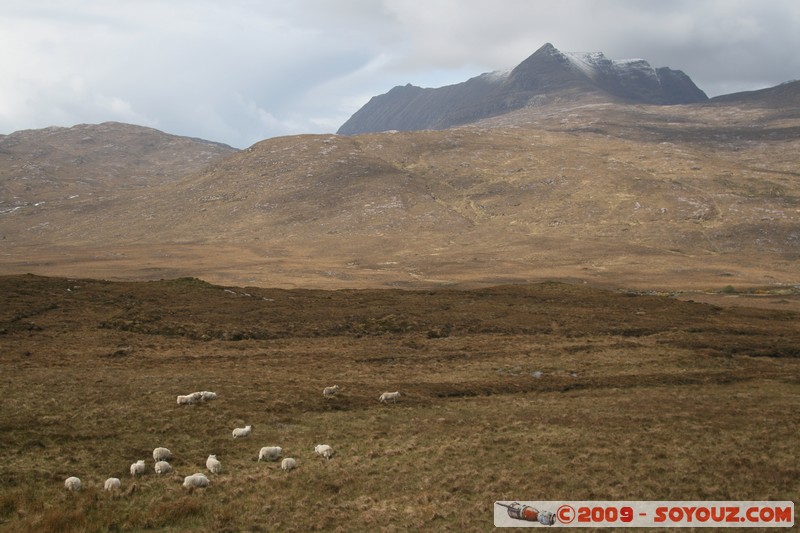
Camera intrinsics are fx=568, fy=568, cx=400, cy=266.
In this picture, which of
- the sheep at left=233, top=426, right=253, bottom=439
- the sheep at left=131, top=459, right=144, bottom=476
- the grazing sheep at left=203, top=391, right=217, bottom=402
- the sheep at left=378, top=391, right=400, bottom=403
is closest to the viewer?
the sheep at left=131, top=459, right=144, bottom=476

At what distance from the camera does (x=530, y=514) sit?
15.8 metres

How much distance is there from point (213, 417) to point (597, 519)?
14551 mm

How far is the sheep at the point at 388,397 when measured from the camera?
26.3m

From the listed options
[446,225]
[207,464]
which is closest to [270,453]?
[207,464]

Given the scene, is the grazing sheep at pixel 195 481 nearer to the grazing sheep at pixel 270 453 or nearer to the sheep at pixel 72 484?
the grazing sheep at pixel 270 453

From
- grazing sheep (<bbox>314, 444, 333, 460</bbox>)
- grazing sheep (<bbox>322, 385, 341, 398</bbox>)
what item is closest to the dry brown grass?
grazing sheep (<bbox>314, 444, 333, 460</bbox>)

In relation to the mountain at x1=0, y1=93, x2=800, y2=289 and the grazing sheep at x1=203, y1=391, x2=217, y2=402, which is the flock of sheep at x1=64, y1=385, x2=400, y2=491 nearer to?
the grazing sheep at x1=203, y1=391, x2=217, y2=402

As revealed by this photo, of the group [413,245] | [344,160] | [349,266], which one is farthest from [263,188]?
[349,266]

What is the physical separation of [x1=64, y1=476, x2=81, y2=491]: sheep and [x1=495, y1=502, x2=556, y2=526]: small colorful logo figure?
12.2 metres

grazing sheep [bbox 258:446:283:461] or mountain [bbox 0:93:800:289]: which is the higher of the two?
mountain [bbox 0:93:800:289]

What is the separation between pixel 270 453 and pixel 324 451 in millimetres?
1846

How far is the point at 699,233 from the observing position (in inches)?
5044

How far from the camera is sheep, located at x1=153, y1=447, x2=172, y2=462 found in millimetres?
18297

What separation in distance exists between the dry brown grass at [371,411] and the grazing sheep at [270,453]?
58cm
